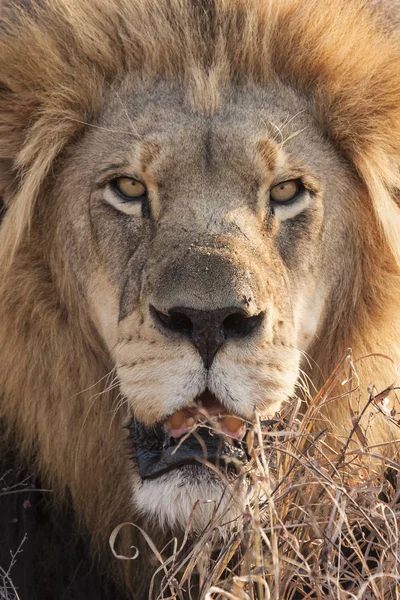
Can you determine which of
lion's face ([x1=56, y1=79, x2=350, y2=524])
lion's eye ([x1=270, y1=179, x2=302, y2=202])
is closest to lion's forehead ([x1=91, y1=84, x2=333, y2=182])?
lion's face ([x1=56, y1=79, x2=350, y2=524])

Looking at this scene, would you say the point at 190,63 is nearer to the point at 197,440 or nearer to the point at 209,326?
the point at 209,326

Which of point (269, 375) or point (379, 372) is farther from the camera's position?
point (379, 372)

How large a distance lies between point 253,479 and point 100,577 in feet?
4.63

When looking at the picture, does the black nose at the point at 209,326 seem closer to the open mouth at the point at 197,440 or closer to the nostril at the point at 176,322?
the nostril at the point at 176,322

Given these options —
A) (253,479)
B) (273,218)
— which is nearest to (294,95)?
(273,218)

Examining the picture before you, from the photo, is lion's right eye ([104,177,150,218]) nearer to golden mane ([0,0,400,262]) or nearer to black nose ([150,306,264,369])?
golden mane ([0,0,400,262])

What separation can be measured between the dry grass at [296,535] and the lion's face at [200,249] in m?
0.19

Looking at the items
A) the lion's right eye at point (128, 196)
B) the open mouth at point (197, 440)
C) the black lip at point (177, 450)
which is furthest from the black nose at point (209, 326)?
the lion's right eye at point (128, 196)

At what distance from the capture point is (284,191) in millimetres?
3838

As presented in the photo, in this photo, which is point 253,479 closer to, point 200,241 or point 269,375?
point 269,375

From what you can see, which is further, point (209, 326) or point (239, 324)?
point (239, 324)

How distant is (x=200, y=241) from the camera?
3516 mm

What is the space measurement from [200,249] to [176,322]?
0.91 feet

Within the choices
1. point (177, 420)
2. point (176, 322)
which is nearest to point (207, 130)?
point (176, 322)
